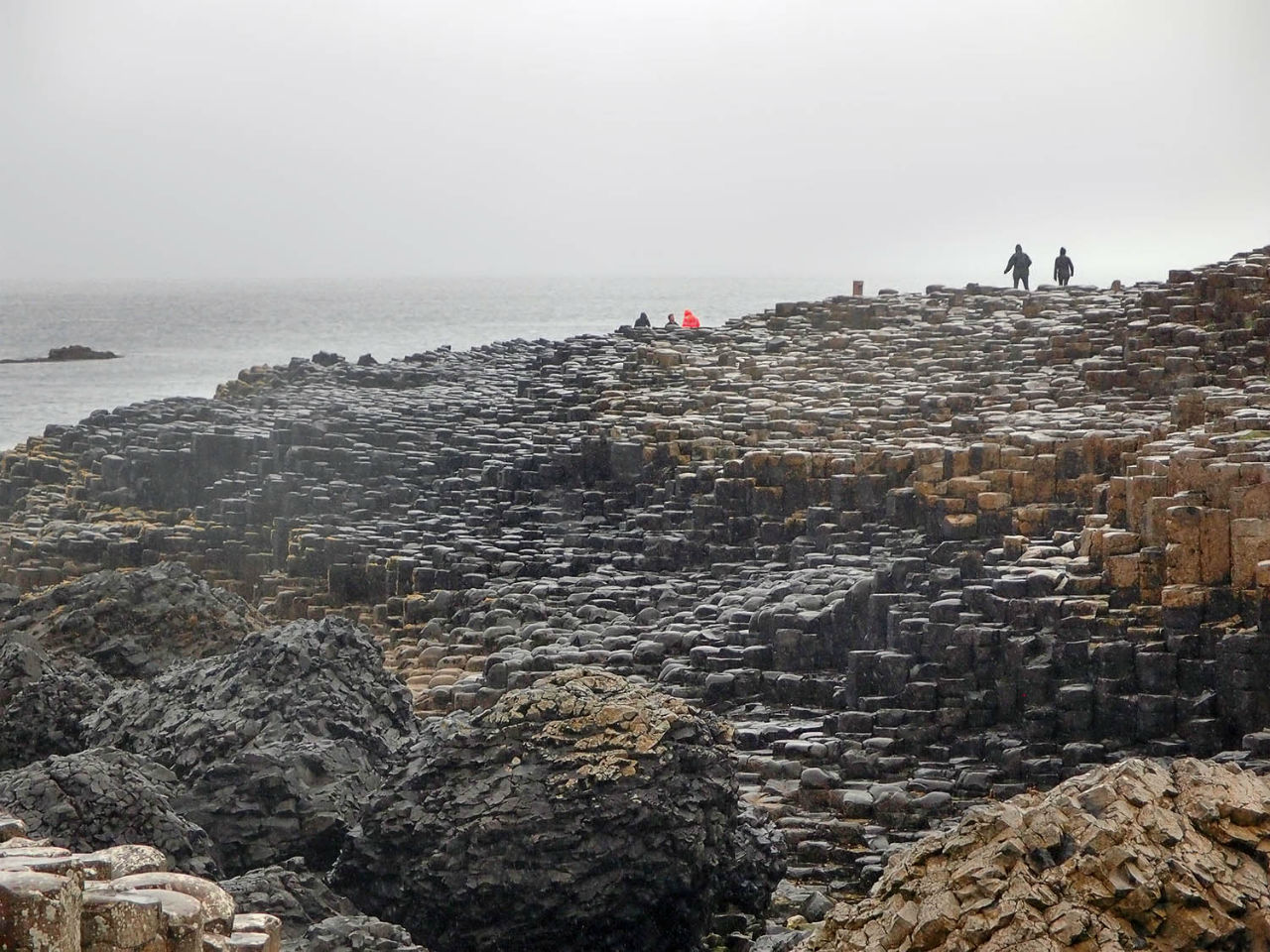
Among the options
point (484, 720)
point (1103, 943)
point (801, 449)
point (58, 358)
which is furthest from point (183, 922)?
point (58, 358)

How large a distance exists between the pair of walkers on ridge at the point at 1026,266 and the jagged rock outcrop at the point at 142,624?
72.2 ft

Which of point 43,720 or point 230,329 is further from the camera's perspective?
point 230,329

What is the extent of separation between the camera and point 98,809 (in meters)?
11.6

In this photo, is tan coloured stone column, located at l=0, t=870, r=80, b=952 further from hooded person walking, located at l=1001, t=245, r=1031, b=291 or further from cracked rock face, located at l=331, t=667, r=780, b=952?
hooded person walking, located at l=1001, t=245, r=1031, b=291

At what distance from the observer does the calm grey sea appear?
2689 inches

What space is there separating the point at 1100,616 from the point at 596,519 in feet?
33.4

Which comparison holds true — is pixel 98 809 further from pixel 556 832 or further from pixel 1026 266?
pixel 1026 266

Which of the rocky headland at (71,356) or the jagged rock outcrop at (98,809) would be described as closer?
the jagged rock outcrop at (98,809)

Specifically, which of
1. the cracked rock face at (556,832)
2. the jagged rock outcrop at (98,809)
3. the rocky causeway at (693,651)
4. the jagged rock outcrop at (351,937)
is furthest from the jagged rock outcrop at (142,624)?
the jagged rock outcrop at (351,937)

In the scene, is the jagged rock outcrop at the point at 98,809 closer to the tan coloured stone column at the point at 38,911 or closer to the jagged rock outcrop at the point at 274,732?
the jagged rock outcrop at the point at 274,732

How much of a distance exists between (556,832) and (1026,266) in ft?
91.0

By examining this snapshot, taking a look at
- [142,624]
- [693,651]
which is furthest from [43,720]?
[693,651]

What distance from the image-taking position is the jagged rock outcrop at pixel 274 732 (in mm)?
12648

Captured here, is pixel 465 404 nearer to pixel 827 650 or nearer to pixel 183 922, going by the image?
pixel 827 650
